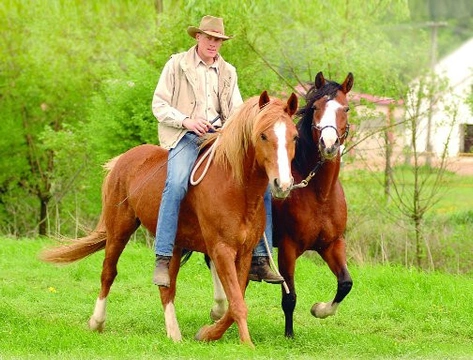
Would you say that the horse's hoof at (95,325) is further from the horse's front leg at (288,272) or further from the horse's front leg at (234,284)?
the horse's front leg at (288,272)

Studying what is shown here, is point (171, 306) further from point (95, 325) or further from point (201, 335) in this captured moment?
point (95, 325)

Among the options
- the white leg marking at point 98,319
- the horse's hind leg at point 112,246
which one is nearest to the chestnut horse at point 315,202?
the horse's hind leg at point 112,246

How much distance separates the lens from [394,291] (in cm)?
1026

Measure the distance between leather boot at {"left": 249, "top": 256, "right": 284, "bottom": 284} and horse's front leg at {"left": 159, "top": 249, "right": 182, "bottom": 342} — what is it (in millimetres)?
787

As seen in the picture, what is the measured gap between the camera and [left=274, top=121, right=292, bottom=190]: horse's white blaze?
6.51m

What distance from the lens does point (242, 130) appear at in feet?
23.3

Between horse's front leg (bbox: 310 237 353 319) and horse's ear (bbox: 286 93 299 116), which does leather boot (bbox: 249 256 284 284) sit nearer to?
horse's front leg (bbox: 310 237 353 319)

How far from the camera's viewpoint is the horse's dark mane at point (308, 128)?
789cm

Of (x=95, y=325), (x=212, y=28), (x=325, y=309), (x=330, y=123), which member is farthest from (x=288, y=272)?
(x=212, y=28)

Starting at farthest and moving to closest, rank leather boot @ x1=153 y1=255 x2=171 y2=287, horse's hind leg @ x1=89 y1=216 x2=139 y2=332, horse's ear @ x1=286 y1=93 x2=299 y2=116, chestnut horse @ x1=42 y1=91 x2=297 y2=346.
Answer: horse's hind leg @ x1=89 y1=216 x2=139 y2=332 → leather boot @ x1=153 y1=255 x2=171 y2=287 → horse's ear @ x1=286 y1=93 x2=299 y2=116 → chestnut horse @ x1=42 y1=91 x2=297 y2=346

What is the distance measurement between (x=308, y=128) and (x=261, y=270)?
1.25 metres

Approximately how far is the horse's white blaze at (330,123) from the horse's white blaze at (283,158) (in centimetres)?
78

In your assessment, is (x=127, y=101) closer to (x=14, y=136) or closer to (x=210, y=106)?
(x=14, y=136)

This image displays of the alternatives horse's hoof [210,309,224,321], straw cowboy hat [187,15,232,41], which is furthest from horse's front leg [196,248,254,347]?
straw cowboy hat [187,15,232,41]
